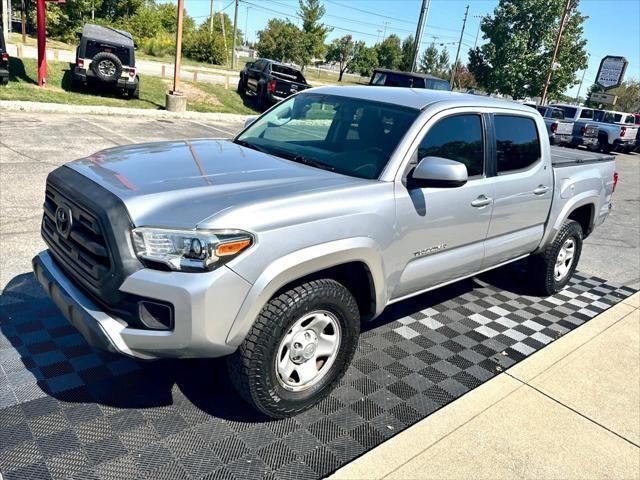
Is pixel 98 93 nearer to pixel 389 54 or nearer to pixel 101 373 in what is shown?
pixel 101 373

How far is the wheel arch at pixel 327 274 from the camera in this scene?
8.34 ft

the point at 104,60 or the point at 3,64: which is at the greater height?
the point at 104,60

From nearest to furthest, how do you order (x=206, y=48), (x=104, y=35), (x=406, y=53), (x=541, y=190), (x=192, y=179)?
(x=192, y=179)
(x=541, y=190)
(x=104, y=35)
(x=206, y=48)
(x=406, y=53)

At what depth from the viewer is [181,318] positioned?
94.7 inches

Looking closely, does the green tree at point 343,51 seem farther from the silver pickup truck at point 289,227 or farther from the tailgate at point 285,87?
the silver pickup truck at point 289,227

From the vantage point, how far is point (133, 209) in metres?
2.49

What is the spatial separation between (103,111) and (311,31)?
1464 inches

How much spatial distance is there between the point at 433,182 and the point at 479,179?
0.82m

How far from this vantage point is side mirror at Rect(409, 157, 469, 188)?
3125 mm

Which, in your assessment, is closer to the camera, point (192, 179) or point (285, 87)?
point (192, 179)

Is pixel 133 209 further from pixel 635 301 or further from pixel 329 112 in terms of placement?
pixel 635 301

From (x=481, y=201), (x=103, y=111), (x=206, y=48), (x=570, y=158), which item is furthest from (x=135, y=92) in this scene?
(x=206, y=48)

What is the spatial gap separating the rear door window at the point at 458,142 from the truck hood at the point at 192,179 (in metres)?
0.71

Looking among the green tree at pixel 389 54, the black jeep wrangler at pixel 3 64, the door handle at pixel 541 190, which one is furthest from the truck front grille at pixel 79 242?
the green tree at pixel 389 54
